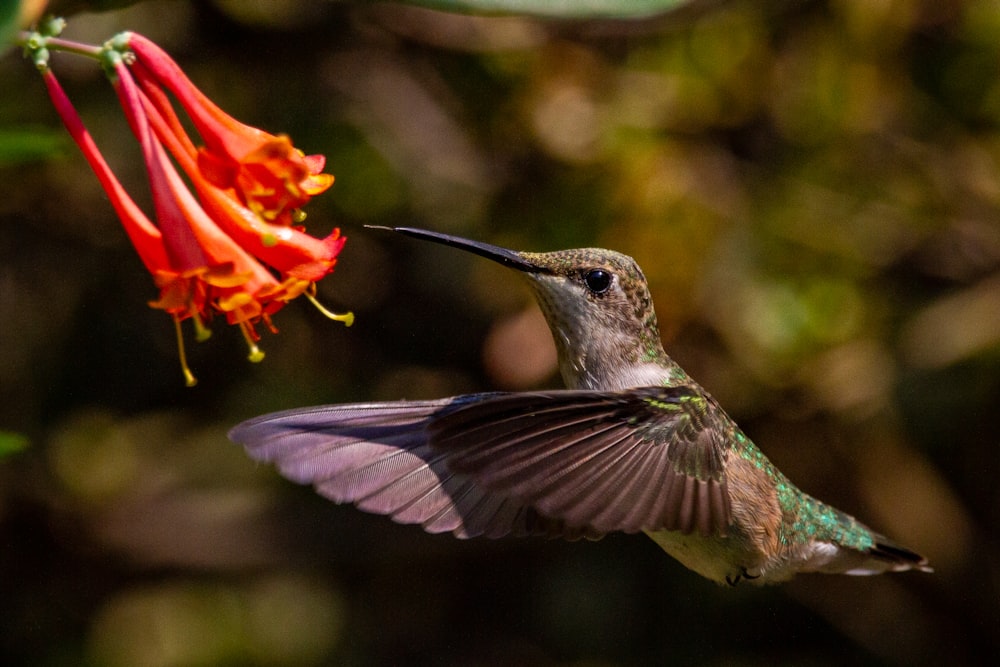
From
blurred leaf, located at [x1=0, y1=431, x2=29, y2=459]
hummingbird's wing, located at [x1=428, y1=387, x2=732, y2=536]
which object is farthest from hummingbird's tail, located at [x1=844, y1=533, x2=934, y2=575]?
blurred leaf, located at [x1=0, y1=431, x2=29, y2=459]

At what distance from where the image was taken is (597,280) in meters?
2.18

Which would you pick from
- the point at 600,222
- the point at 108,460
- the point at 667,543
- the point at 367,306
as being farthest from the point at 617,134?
the point at 108,460

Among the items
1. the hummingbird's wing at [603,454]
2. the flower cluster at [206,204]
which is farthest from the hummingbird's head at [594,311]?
the flower cluster at [206,204]

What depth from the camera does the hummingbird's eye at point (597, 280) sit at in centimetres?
216

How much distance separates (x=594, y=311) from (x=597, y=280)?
0.06 metres

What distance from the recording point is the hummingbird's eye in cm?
216

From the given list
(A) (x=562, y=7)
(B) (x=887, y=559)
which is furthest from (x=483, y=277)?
(A) (x=562, y=7)

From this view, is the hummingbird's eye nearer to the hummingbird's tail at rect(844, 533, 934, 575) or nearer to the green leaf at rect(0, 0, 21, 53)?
the hummingbird's tail at rect(844, 533, 934, 575)

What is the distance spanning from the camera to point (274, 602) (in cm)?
379

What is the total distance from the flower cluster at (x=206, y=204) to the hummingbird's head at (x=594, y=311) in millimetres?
694

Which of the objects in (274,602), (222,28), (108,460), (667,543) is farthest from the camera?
(274,602)

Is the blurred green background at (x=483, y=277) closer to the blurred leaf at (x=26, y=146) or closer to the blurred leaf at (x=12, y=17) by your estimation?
the blurred leaf at (x=26, y=146)

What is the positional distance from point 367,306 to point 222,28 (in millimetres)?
916

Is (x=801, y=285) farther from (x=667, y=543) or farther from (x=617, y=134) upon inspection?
(x=667, y=543)
